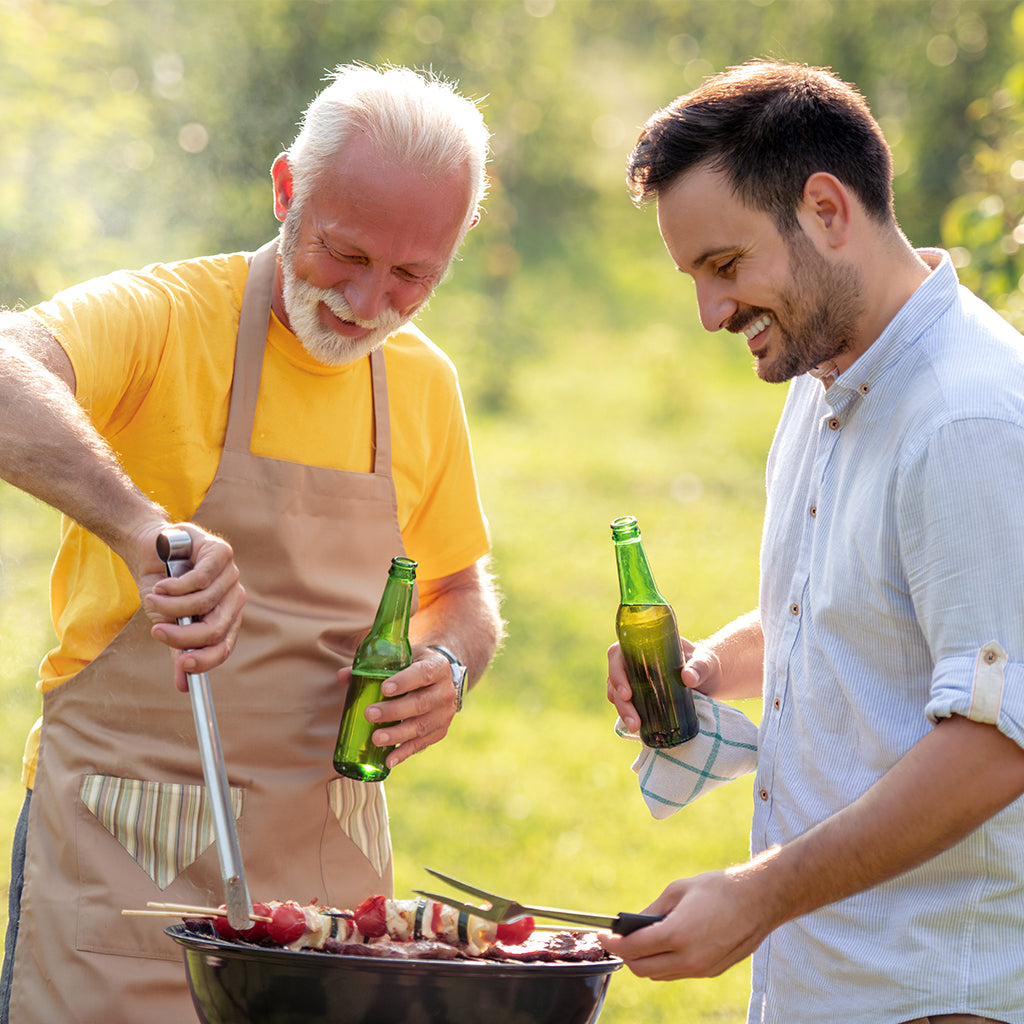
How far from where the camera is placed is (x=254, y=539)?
203 centimetres

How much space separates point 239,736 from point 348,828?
0.88ft

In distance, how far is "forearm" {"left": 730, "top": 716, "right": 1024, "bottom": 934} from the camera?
55.9 inches

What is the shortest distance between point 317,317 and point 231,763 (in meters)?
0.76

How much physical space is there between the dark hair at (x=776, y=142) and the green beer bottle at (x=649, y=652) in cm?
53

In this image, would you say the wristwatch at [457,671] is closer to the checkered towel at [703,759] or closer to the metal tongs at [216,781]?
the checkered towel at [703,759]

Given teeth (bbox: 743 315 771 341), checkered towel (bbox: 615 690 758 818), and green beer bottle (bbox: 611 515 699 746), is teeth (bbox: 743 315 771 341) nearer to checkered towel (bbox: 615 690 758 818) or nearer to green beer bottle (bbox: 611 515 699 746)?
green beer bottle (bbox: 611 515 699 746)

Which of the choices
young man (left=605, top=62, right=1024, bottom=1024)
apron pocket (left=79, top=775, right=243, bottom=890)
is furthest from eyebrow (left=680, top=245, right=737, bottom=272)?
apron pocket (left=79, top=775, right=243, bottom=890)

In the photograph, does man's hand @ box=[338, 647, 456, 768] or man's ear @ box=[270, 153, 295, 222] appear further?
man's ear @ box=[270, 153, 295, 222]

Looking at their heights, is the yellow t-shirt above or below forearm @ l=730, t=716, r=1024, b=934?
above

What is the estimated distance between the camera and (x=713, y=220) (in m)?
1.70

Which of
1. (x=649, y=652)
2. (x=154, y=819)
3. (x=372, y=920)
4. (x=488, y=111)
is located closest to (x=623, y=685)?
(x=649, y=652)

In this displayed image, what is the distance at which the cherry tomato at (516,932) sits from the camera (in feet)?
5.35

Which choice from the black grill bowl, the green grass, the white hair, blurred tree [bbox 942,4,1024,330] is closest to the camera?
the black grill bowl

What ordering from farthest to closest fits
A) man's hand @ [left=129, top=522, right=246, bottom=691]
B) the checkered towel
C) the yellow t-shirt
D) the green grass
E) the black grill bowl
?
the green grass < the yellow t-shirt < the checkered towel < man's hand @ [left=129, top=522, right=246, bottom=691] < the black grill bowl
